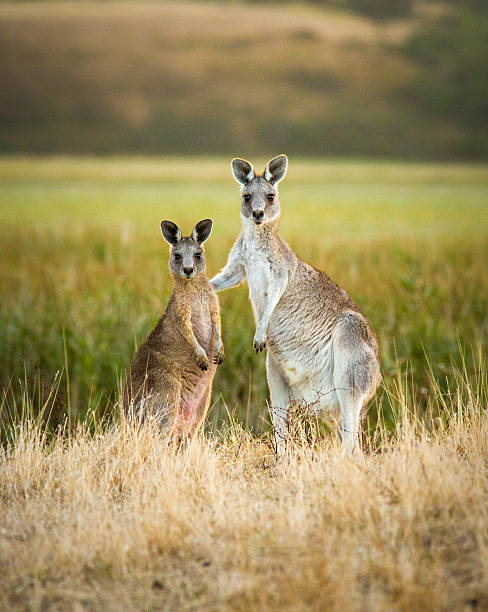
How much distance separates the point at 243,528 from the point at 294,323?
1.82 m

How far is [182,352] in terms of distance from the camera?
4.98 m

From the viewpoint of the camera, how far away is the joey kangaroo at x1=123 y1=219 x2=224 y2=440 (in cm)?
485

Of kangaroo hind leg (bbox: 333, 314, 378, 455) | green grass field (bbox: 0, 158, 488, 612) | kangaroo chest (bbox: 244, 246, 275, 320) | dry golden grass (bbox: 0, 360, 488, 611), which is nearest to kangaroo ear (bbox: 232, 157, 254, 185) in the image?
kangaroo chest (bbox: 244, 246, 275, 320)

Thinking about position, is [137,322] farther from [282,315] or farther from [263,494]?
[263,494]

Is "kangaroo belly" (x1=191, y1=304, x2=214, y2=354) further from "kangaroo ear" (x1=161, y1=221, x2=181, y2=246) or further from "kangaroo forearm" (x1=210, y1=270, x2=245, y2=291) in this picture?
"kangaroo ear" (x1=161, y1=221, x2=181, y2=246)

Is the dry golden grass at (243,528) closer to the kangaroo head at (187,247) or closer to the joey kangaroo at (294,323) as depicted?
the joey kangaroo at (294,323)

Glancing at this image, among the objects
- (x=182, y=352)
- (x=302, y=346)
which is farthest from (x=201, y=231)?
(x=302, y=346)

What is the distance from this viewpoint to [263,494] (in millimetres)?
4113

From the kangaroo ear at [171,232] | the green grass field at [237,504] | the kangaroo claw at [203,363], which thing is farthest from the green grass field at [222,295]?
the kangaroo ear at [171,232]

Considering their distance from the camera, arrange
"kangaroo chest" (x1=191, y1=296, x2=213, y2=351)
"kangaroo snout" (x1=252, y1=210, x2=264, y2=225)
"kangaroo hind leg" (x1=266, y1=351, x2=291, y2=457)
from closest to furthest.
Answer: "kangaroo snout" (x1=252, y1=210, x2=264, y2=225) < "kangaroo chest" (x1=191, y1=296, x2=213, y2=351) < "kangaroo hind leg" (x1=266, y1=351, x2=291, y2=457)

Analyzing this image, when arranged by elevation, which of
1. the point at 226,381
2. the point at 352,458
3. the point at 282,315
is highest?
the point at 282,315

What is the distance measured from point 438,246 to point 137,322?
25.1 ft

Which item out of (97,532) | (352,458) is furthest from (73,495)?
(352,458)

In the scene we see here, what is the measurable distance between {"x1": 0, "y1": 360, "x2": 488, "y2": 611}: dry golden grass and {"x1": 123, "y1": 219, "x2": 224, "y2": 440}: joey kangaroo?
0.28m
